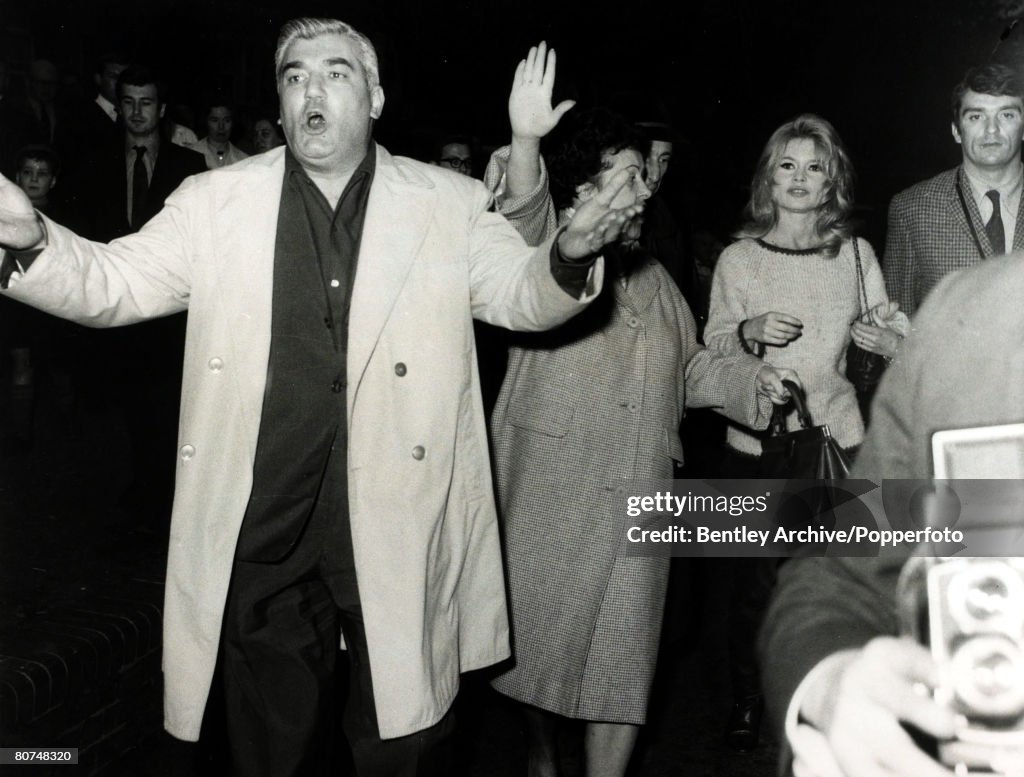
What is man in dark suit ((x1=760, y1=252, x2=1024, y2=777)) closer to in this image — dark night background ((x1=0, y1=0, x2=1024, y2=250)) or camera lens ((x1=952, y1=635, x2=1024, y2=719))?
camera lens ((x1=952, y1=635, x2=1024, y2=719))

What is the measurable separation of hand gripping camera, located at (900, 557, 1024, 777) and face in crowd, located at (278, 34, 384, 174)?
166 centimetres

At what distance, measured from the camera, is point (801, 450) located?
3.02 m

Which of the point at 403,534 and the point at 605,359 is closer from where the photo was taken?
the point at 403,534

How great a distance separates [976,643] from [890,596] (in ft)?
0.32

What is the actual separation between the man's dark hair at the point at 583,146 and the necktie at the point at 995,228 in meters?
0.97

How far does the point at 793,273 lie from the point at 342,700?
1864 mm

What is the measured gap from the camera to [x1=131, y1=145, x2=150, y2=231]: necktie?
4.30 m

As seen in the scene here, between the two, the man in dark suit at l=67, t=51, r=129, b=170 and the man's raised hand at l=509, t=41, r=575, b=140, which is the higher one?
the man in dark suit at l=67, t=51, r=129, b=170

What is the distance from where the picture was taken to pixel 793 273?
11.4 ft

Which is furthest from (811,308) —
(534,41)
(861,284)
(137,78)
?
(534,41)

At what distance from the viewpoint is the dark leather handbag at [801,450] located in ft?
9.66

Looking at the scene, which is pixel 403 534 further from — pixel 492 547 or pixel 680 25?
pixel 680 25

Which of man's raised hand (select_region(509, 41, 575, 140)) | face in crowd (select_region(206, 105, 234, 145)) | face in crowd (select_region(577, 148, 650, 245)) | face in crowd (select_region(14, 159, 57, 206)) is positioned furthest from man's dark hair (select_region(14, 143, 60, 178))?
man's raised hand (select_region(509, 41, 575, 140))

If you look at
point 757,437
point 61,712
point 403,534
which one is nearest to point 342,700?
point 61,712
